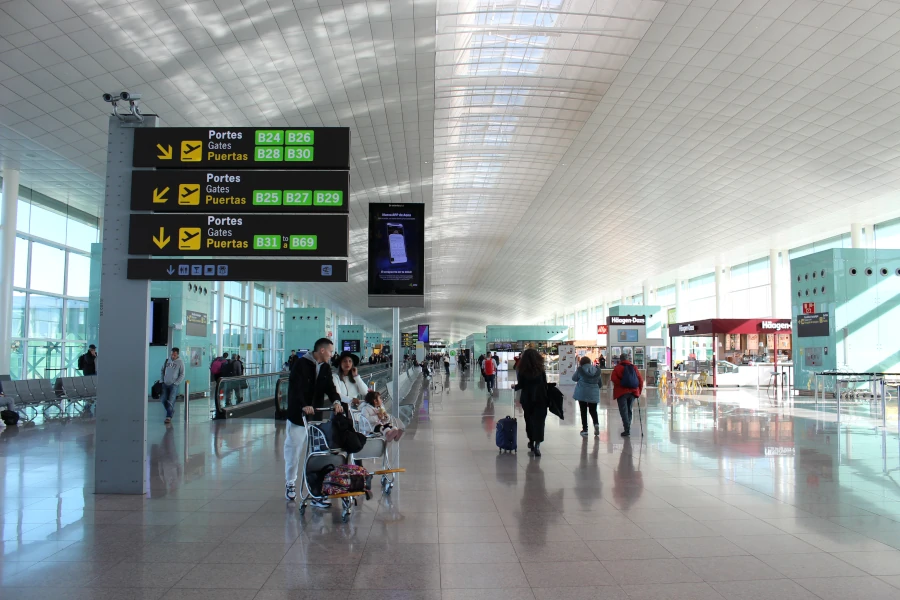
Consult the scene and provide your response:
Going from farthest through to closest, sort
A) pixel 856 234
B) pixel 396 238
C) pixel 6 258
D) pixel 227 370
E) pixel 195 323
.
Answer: pixel 856 234, pixel 227 370, pixel 195 323, pixel 6 258, pixel 396 238

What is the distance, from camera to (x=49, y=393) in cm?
1608

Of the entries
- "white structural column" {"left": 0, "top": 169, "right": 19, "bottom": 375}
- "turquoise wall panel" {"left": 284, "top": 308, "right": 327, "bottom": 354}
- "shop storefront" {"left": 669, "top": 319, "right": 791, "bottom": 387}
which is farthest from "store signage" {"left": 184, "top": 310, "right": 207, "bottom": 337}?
"shop storefront" {"left": 669, "top": 319, "right": 791, "bottom": 387}

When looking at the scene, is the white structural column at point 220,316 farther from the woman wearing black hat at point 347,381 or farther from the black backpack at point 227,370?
the woman wearing black hat at point 347,381

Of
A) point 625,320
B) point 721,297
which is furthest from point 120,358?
point 721,297

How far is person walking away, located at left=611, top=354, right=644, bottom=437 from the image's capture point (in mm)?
12016

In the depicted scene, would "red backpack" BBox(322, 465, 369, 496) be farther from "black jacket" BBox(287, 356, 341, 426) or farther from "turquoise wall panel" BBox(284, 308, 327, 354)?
"turquoise wall panel" BBox(284, 308, 327, 354)

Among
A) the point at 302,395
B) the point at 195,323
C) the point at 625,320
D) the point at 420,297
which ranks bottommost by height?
the point at 302,395

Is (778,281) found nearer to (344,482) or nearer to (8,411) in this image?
(8,411)

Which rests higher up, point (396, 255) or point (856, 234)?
point (856, 234)

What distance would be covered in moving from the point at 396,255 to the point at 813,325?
20.0 meters

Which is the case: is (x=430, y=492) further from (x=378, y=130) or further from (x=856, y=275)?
(x=856, y=275)

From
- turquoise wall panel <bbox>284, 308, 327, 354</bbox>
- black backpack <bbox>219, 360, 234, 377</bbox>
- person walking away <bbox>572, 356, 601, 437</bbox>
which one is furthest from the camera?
turquoise wall panel <bbox>284, 308, 327, 354</bbox>

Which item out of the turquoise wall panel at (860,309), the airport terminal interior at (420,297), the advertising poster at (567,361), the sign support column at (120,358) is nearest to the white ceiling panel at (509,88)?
the airport terminal interior at (420,297)

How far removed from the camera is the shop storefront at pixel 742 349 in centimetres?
3028
